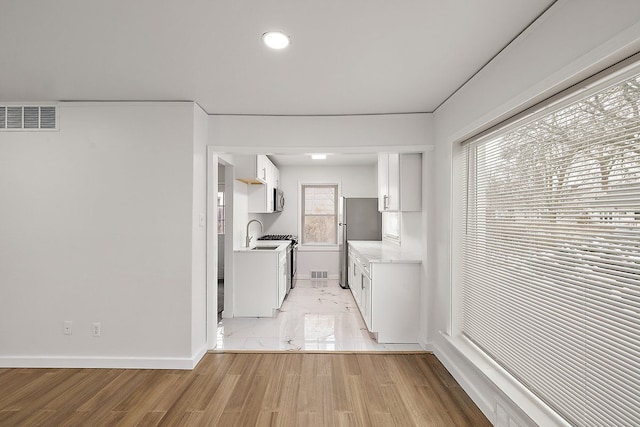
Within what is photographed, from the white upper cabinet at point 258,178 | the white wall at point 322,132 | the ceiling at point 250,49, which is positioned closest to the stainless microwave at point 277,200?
the white upper cabinet at point 258,178

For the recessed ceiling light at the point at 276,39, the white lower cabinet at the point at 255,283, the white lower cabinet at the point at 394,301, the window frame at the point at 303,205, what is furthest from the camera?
the window frame at the point at 303,205

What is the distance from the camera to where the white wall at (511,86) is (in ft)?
4.58

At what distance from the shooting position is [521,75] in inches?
77.4

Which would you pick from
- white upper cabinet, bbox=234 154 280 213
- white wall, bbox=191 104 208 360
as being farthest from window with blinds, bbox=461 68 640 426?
white upper cabinet, bbox=234 154 280 213

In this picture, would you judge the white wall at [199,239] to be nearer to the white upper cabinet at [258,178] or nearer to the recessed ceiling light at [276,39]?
the white upper cabinet at [258,178]

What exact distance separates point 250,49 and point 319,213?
16.9 ft

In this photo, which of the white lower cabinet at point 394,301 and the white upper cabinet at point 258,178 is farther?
the white upper cabinet at point 258,178

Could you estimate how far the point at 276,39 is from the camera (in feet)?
6.61

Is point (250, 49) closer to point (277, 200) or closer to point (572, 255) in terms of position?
point (572, 255)

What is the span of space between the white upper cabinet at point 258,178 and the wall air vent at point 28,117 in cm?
202

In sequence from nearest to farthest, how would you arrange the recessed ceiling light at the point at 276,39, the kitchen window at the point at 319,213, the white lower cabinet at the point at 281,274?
the recessed ceiling light at the point at 276,39 < the white lower cabinet at the point at 281,274 < the kitchen window at the point at 319,213

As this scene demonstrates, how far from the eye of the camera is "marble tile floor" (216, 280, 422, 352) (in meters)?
3.53

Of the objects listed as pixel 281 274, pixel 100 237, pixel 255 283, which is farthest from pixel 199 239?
pixel 281 274

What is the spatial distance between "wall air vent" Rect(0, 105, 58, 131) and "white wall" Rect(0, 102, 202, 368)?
68 millimetres
